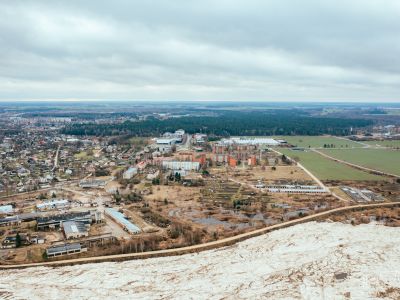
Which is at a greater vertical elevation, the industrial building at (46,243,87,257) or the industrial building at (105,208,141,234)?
the industrial building at (105,208,141,234)

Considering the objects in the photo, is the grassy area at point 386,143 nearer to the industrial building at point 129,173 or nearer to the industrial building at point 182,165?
the industrial building at point 182,165

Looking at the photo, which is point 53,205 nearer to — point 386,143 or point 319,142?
point 319,142

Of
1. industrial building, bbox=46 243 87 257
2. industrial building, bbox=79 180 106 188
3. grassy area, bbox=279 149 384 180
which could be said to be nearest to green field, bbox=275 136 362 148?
grassy area, bbox=279 149 384 180

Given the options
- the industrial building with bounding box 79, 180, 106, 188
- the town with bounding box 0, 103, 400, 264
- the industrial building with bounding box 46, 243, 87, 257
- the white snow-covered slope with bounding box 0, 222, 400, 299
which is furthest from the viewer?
the industrial building with bounding box 79, 180, 106, 188

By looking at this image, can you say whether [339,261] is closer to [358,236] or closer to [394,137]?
[358,236]

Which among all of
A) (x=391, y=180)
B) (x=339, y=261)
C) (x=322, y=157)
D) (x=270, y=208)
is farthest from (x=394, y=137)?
(x=339, y=261)

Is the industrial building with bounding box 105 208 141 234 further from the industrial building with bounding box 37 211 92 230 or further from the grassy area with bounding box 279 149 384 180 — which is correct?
the grassy area with bounding box 279 149 384 180
